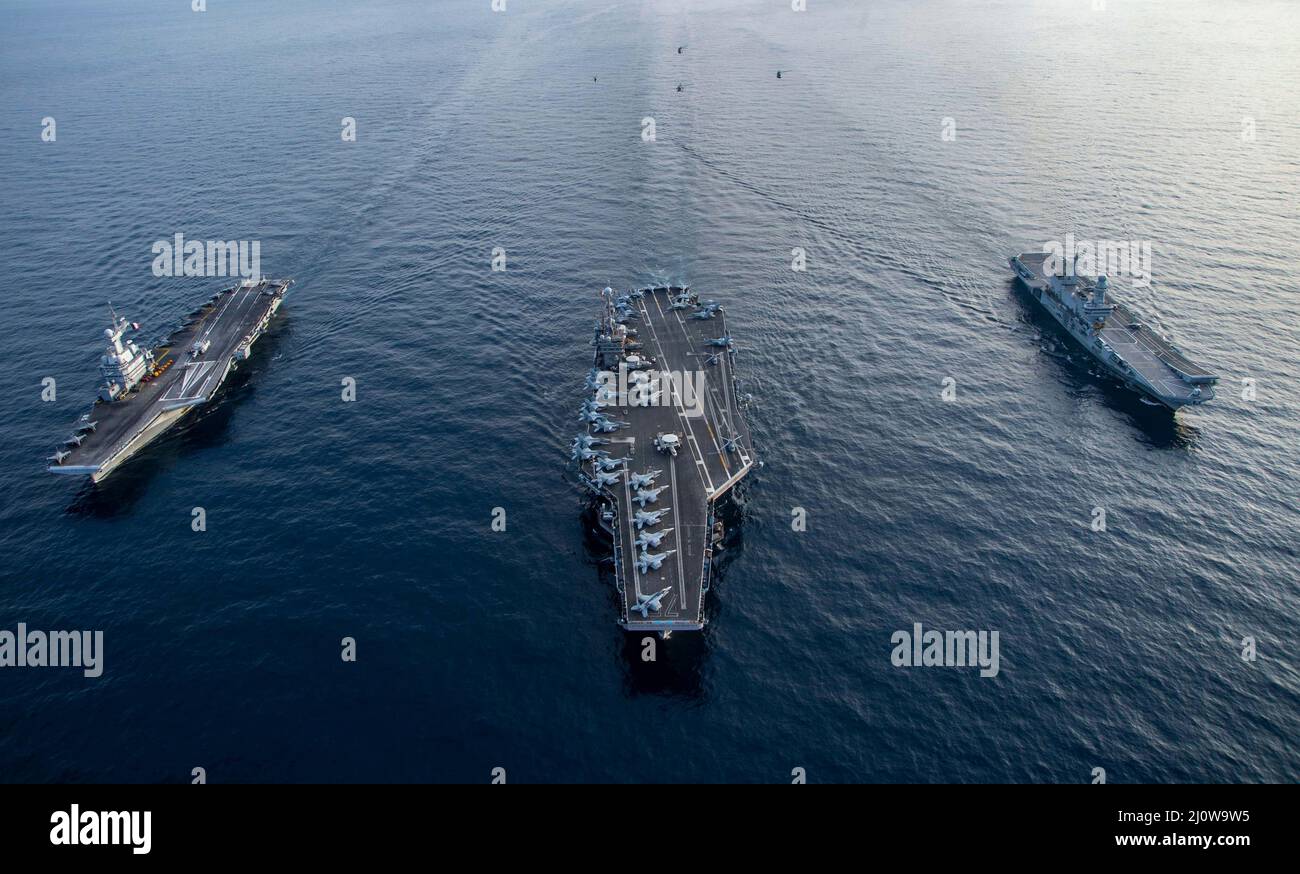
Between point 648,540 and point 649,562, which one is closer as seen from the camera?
point 649,562

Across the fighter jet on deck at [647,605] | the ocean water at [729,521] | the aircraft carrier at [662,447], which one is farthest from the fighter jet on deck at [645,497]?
the fighter jet on deck at [647,605]

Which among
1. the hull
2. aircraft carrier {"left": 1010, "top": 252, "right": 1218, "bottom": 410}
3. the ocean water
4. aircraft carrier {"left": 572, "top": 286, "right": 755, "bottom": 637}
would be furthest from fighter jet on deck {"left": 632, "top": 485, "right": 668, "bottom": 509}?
the hull

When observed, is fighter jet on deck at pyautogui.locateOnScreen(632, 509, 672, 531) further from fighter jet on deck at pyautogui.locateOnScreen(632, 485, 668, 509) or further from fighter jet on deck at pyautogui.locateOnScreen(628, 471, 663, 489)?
fighter jet on deck at pyautogui.locateOnScreen(628, 471, 663, 489)

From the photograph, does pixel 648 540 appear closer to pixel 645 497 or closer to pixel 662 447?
pixel 645 497

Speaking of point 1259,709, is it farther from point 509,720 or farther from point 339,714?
point 339,714

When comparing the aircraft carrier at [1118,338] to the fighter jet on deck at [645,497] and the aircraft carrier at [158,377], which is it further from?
the aircraft carrier at [158,377]

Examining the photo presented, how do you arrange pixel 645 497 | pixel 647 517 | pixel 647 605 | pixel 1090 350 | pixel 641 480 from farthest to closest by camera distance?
pixel 1090 350 → pixel 641 480 → pixel 645 497 → pixel 647 517 → pixel 647 605

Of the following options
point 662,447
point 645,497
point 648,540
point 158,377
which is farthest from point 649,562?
point 158,377
